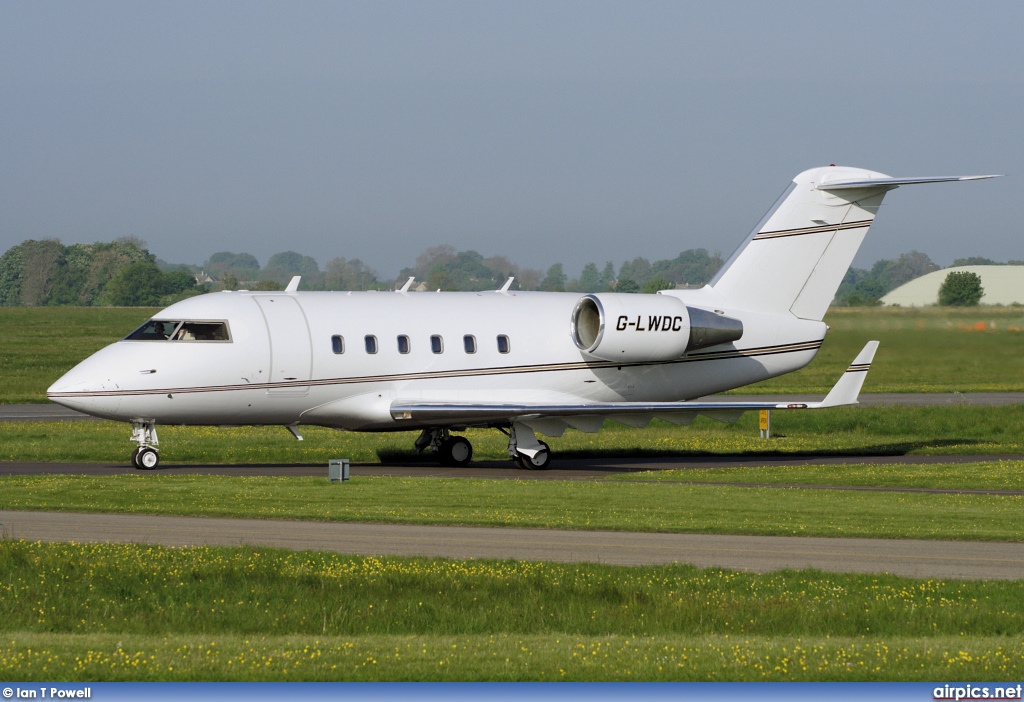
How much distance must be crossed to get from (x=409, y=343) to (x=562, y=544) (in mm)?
12545

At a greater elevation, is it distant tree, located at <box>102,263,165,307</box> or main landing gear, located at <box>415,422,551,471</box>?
distant tree, located at <box>102,263,165,307</box>

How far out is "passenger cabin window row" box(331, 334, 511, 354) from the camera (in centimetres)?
3000

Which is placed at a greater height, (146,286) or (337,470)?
(146,286)

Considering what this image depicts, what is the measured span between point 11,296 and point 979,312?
173003mm

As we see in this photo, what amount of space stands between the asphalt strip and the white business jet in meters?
7.74

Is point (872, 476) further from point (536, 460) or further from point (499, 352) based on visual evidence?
point (499, 352)

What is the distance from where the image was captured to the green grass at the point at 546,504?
67.6 feet

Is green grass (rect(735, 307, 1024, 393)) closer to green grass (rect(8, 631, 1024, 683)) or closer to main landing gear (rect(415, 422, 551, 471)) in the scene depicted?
main landing gear (rect(415, 422, 551, 471))

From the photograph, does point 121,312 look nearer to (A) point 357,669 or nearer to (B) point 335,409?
(B) point 335,409

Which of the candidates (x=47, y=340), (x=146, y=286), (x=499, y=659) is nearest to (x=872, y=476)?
(x=499, y=659)

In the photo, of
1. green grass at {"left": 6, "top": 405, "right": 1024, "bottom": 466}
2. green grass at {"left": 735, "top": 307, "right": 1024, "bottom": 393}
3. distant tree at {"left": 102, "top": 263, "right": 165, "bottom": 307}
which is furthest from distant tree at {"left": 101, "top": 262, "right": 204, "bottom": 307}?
green grass at {"left": 735, "top": 307, "right": 1024, "bottom": 393}

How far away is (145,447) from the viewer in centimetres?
2894

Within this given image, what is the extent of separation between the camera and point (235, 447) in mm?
35031

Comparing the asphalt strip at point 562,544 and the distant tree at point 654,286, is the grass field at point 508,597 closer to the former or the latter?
the asphalt strip at point 562,544
